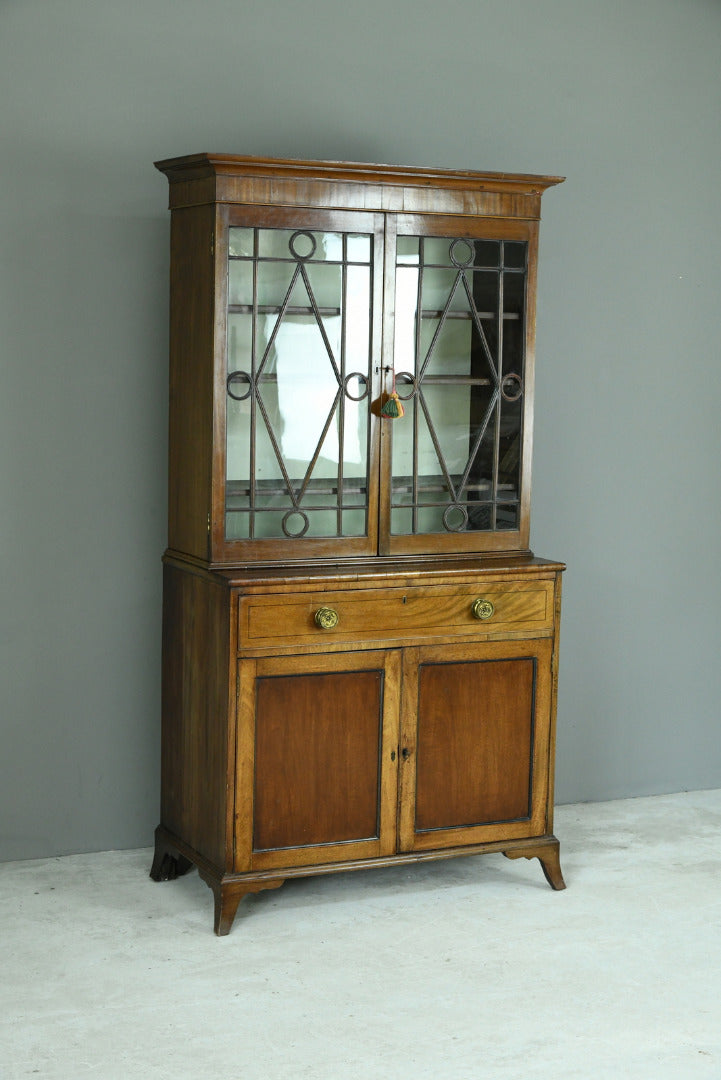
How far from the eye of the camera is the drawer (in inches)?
129

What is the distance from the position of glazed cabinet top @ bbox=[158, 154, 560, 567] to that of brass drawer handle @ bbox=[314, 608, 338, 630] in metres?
0.18

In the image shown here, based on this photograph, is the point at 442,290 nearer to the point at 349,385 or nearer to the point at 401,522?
the point at 349,385

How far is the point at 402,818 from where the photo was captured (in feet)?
11.4

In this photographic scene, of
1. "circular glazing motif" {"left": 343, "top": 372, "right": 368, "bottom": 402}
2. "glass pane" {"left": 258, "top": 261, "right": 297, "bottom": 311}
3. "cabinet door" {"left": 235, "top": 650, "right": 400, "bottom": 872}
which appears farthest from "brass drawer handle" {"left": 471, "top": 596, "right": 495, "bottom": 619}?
"glass pane" {"left": 258, "top": 261, "right": 297, "bottom": 311}

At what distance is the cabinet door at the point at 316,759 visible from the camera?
3287 millimetres

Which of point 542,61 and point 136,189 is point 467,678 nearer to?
point 136,189

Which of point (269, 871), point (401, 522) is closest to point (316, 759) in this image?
point (269, 871)

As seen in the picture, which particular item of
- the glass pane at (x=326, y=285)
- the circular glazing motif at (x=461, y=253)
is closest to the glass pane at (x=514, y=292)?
the circular glazing motif at (x=461, y=253)

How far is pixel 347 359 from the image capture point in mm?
3445

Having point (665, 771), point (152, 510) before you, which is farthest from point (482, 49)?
point (665, 771)

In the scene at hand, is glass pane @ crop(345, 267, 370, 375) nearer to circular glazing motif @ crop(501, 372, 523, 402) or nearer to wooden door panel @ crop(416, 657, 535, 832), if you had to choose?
circular glazing motif @ crop(501, 372, 523, 402)

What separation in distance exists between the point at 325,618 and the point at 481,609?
1.50 feet

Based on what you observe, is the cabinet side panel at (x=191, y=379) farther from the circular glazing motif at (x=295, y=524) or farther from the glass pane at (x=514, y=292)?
the glass pane at (x=514, y=292)

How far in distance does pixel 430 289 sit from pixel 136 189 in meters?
0.90
